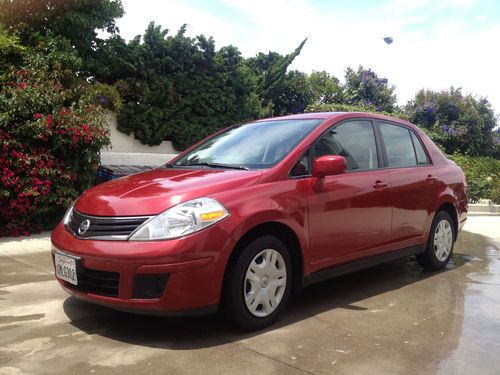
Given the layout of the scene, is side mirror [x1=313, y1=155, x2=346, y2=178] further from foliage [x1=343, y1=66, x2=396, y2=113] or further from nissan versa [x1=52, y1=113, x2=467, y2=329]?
foliage [x1=343, y1=66, x2=396, y2=113]

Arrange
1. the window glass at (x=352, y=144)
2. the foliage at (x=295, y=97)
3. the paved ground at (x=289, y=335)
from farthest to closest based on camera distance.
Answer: the foliage at (x=295, y=97), the window glass at (x=352, y=144), the paved ground at (x=289, y=335)

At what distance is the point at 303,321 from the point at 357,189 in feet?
3.99

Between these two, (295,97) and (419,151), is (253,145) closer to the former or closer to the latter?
(419,151)

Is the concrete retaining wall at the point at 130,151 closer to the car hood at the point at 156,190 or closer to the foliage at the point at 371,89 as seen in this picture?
the car hood at the point at 156,190

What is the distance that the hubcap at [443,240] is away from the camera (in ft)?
17.5

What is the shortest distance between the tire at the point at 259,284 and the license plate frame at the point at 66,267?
102cm

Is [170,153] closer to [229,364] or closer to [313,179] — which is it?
[313,179]

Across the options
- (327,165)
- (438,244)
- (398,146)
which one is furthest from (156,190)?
(438,244)

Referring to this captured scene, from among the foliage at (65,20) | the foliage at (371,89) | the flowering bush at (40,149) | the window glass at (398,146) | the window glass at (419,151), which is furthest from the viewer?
the foliage at (371,89)

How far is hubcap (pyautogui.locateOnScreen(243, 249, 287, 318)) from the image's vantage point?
336 centimetres

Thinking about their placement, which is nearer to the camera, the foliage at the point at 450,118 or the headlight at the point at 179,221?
the headlight at the point at 179,221

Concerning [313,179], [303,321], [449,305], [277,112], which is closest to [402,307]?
[449,305]

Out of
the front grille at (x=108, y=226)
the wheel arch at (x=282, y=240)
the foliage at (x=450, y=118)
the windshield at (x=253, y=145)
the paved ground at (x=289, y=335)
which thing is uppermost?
the foliage at (x=450, y=118)

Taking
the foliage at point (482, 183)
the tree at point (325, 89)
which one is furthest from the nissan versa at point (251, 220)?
the tree at point (325, 89)
